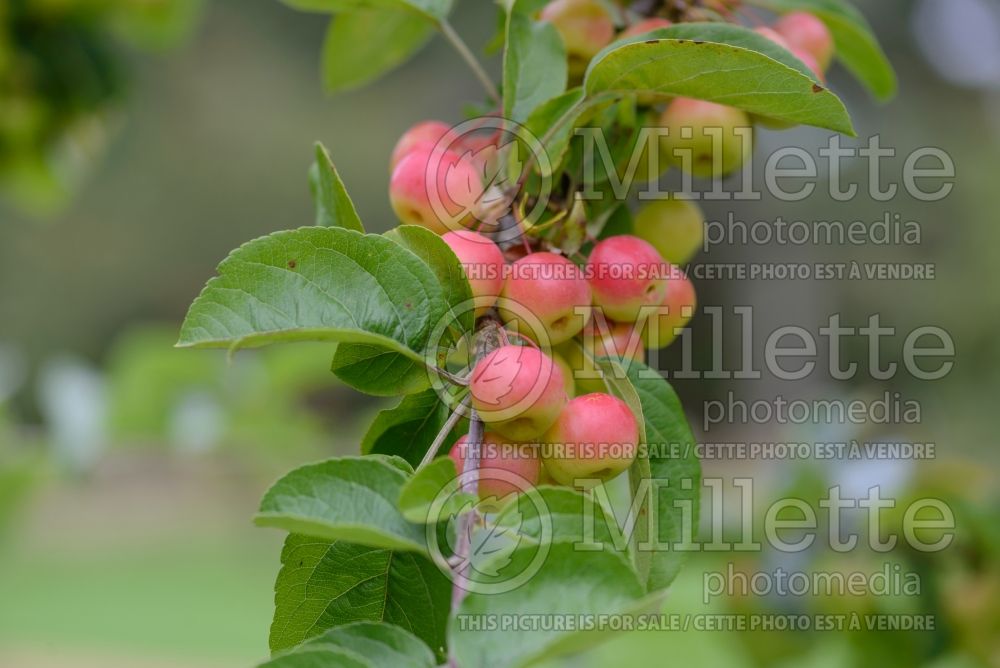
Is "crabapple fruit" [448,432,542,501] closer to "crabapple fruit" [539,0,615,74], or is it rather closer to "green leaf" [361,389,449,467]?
"green leaf" [361,389,449,467]

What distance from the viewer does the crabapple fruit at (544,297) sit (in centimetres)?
39

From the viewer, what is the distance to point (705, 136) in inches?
18.1

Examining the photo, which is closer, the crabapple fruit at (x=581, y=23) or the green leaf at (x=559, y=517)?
the green leaf at (x=559, y=517)

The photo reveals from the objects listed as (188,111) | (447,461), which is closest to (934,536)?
(447,461)

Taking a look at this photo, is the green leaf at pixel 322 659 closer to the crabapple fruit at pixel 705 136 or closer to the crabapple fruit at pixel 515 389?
the crabapple fruit at pixel 515 389

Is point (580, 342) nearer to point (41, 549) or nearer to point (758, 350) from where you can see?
point (758, 350)

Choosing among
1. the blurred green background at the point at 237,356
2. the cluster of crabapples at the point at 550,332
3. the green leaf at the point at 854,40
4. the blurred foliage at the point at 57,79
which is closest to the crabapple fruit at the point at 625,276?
the cluster of crabapples at the point at 550,332

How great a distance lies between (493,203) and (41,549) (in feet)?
23.9

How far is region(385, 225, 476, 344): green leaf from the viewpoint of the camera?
375 millimetres

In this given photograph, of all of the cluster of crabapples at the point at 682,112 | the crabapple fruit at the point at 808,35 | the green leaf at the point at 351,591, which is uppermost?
the crabapple fruit at the point at 808,35

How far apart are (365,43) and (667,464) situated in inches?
13.3

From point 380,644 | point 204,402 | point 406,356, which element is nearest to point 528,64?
point 406,356

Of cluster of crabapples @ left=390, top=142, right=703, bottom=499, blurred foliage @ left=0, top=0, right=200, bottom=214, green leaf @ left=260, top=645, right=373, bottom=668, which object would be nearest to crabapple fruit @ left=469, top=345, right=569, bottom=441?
cluster of crabapples @ left=390, top=142, right=703, bottom=499

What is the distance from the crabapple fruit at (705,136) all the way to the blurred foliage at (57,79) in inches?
35.9
